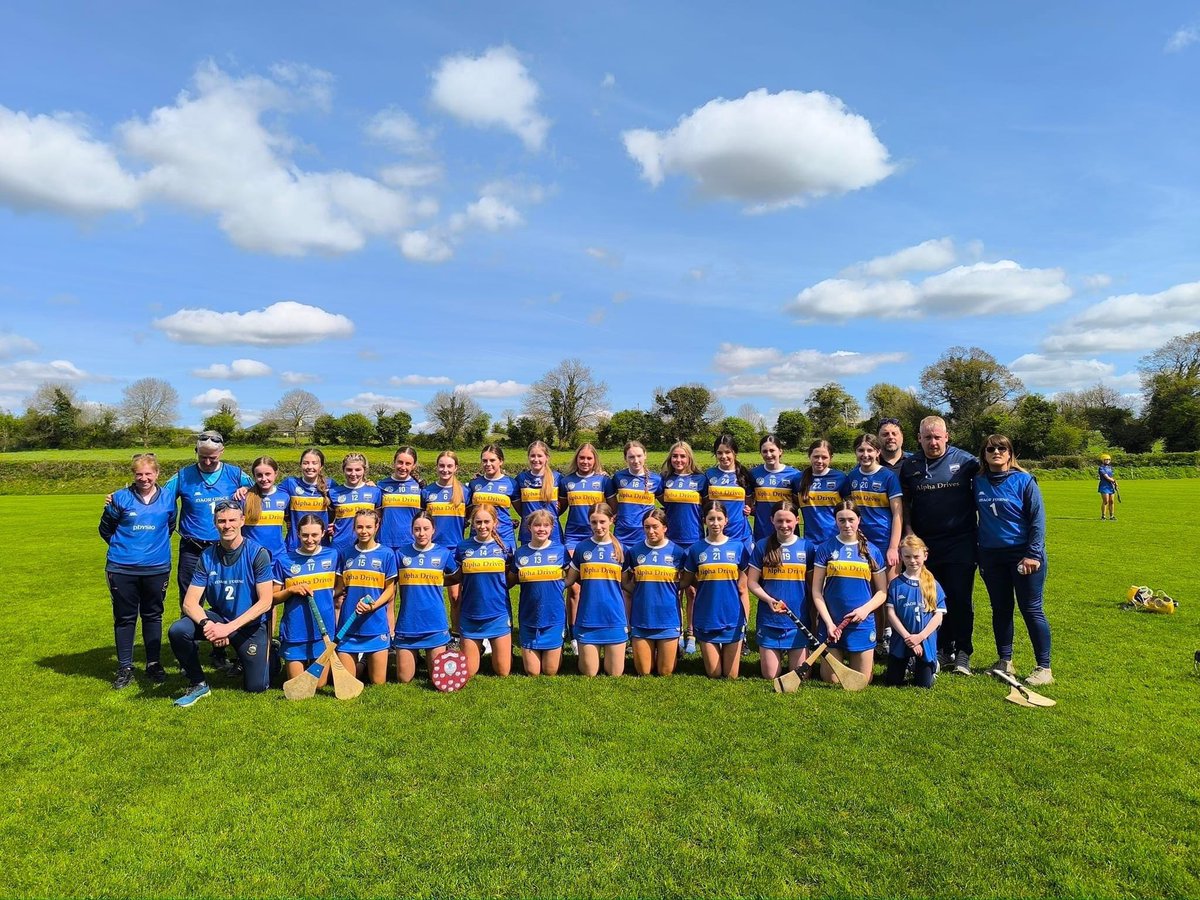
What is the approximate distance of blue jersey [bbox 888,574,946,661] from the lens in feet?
16.8

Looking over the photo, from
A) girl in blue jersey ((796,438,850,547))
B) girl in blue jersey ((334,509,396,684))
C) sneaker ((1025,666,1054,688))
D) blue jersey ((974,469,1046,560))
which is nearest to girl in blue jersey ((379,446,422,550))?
girl in blue jersey ((334,509,396,684))

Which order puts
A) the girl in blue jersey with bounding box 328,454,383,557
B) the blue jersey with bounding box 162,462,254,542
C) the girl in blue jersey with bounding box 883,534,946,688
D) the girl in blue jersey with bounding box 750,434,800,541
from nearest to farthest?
the girl in blue jersey with bounding box 883,534,946,688 < the blue jersey with bounding box 162,462,254,542 < the girl in blue jersey with bounding box 328,454,383,557 < the girl in blue jersey with bounding box 750,434,800,541

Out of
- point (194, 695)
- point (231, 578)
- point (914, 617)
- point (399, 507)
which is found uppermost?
point (399, 507)

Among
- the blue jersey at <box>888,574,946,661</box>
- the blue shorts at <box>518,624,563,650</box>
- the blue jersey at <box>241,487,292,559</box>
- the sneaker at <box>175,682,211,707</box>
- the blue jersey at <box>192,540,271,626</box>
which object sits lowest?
the sneaker at <box>175,682,211,707</box>

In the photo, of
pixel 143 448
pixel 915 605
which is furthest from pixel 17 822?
pixel 143 448

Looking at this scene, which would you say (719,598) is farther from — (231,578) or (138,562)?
(138,562)

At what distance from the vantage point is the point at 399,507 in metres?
6.43

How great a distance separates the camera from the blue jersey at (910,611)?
5129mm

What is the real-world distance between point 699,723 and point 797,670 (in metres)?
1.21

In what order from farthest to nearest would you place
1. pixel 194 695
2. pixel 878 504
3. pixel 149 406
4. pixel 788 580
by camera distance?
pixel 149 406
pixel 878 504
pixel 788 580
pixel 194 695

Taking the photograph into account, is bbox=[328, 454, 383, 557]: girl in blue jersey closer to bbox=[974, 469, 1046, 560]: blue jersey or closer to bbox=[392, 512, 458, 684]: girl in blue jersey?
bbox=[392, 512, 458, 684]: girl in blue jersey

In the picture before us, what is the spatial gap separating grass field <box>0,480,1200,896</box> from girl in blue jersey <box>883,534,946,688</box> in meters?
0.22

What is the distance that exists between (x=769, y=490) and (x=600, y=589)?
6.63 feet

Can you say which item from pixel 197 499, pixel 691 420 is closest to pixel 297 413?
pixel 691 420
